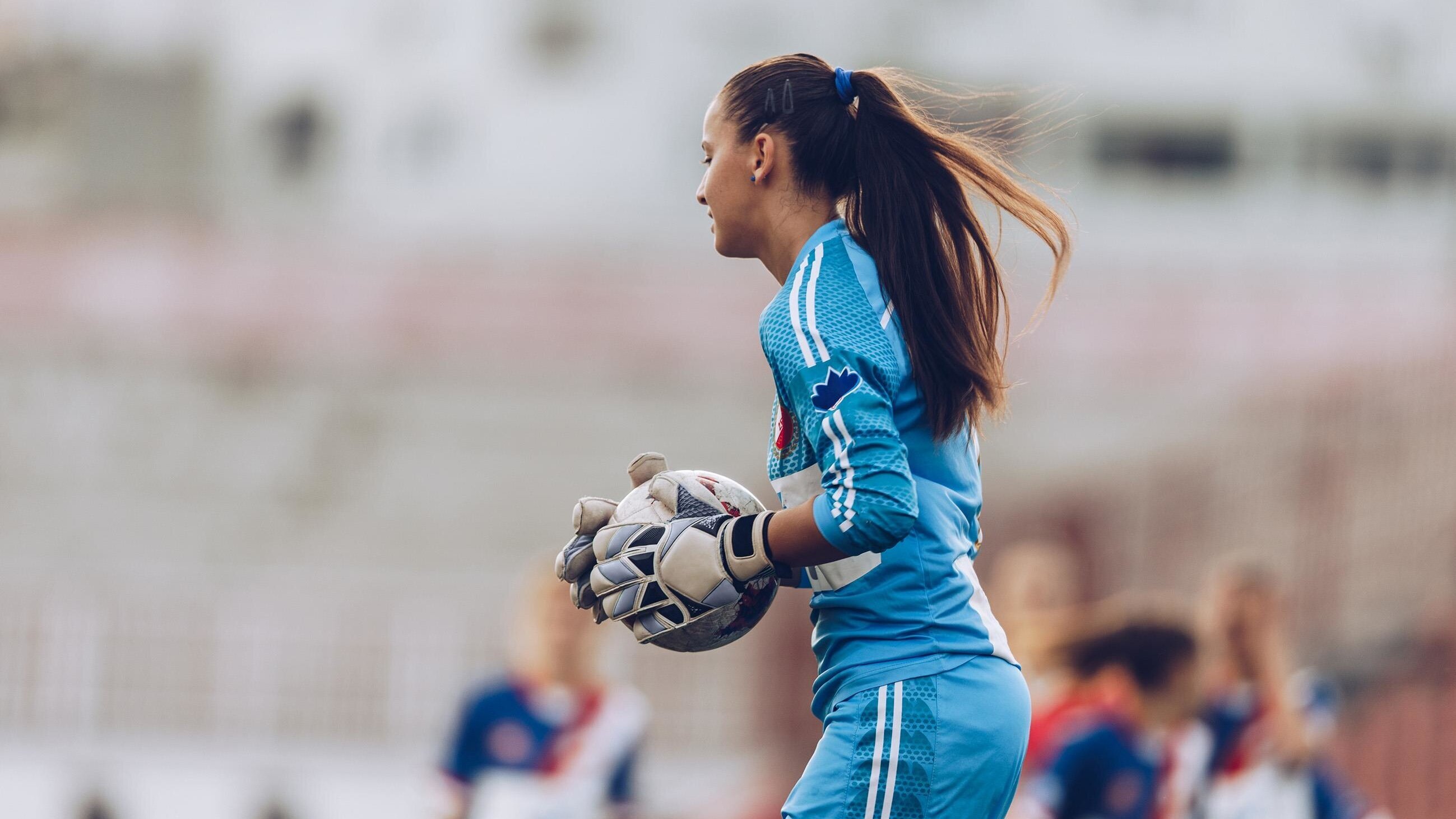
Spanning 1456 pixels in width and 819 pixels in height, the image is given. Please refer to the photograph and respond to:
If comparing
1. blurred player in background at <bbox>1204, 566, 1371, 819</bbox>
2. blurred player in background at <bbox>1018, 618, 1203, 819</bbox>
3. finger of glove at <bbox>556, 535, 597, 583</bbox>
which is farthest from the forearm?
blurred player in background at <bbox>1204, 566, 1371, 819</bbox>

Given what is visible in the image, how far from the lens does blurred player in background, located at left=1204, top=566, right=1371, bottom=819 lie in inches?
289

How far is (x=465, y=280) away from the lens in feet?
100

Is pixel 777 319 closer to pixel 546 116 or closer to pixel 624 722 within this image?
pixel 624 722

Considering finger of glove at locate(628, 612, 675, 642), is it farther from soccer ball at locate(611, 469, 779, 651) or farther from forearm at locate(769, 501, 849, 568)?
forearm at locate(769, 501, 849, 568)

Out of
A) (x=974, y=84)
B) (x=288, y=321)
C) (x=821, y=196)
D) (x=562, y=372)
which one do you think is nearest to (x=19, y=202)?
(x=288, y=321)

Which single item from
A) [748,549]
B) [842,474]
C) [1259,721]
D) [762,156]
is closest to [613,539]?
[748,549]

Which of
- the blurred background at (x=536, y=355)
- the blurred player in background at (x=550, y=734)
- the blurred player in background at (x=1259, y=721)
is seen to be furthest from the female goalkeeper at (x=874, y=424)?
the blurred background at (x=536, y=355)

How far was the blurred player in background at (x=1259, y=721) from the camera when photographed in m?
7.35

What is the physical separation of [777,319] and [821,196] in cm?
38

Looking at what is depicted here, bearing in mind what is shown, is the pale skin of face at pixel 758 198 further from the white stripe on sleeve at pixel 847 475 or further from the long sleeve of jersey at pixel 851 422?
the white stripe on sleeve at pixel 847 475

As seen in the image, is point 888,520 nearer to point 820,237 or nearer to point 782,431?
point 782,431

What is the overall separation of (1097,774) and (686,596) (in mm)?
4149

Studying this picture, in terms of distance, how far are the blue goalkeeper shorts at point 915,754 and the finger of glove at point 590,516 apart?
0.58 meters

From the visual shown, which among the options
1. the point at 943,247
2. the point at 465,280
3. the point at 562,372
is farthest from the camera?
the point at 465,280
